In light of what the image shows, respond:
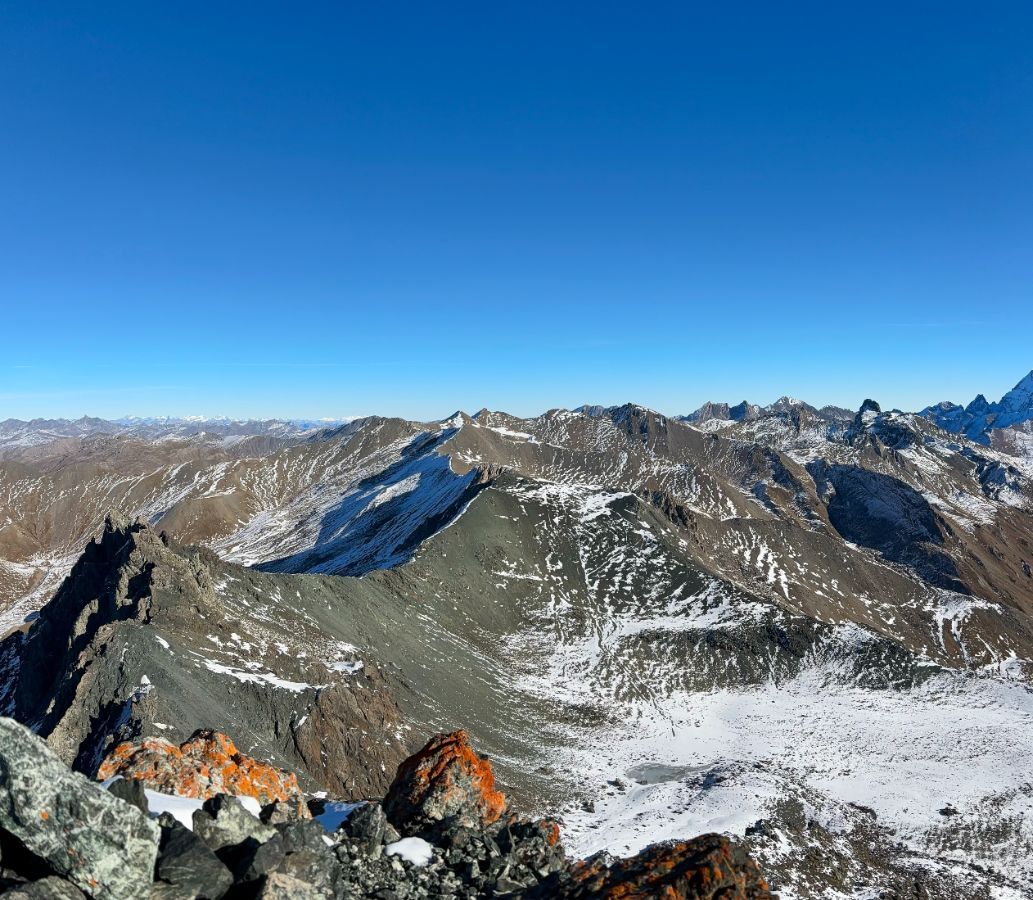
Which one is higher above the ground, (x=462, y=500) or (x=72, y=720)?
(x=462, y=500)

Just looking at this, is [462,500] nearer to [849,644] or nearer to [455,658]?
[455,658]

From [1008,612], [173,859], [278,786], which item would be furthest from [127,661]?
[1008,612]

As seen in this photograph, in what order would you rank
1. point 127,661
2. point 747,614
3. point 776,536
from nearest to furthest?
point 127,661
point 747,614
point 776,536

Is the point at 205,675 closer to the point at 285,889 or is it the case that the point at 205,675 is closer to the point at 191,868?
the point at 191,868

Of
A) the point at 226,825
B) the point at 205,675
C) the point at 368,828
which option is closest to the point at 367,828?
the point at 368,828

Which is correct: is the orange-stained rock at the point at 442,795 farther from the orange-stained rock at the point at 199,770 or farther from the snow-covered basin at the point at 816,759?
the snow-covered basin at the point at 816,759

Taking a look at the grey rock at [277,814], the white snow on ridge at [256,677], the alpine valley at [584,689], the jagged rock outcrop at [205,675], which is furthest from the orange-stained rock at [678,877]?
the white snow on ridge at [256,677]
